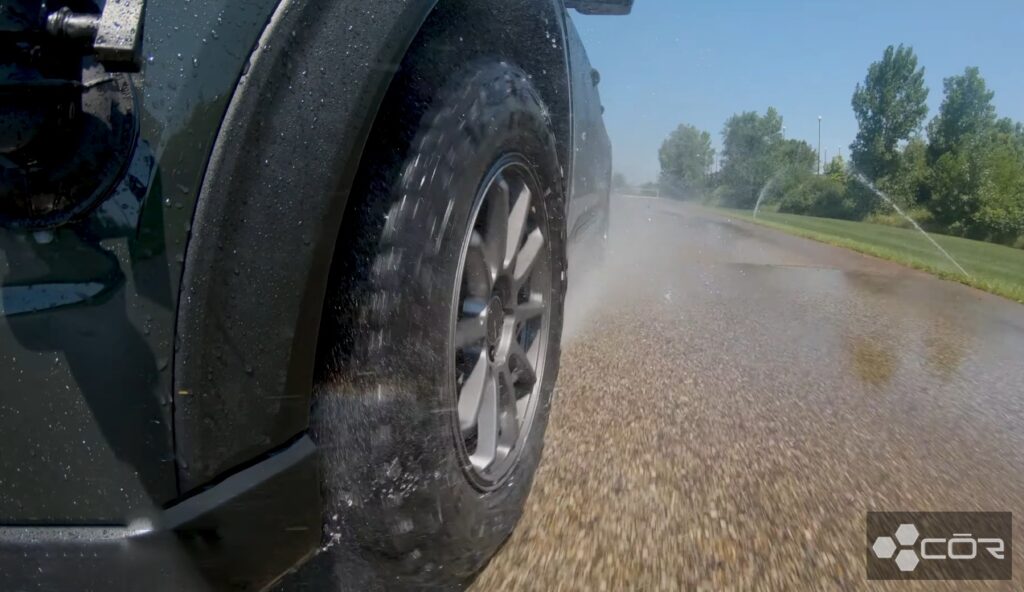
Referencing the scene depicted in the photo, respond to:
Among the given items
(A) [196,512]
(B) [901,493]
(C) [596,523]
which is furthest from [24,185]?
(B) [901,493]

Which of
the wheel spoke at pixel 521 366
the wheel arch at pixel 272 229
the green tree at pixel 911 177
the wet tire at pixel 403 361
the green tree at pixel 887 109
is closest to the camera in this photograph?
the wheel arch at pixel 272 229

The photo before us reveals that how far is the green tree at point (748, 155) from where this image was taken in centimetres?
5897

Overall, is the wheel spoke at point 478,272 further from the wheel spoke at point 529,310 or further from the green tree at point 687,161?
the green tree at point 687,161

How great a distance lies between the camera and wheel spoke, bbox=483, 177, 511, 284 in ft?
6.44

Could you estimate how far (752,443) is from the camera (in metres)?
3.16

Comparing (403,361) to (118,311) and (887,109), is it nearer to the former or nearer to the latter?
(118,311)

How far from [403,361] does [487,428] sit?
0.55 metres

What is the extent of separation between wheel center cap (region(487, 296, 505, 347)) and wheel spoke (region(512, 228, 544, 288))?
120 millimetres

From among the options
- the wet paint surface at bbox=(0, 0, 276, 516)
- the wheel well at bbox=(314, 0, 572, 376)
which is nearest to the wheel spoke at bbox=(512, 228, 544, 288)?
the wheel well at bbox=(314, 0, 572, 376)

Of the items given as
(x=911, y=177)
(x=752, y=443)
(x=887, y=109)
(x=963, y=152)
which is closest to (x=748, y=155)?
(x=887, y=109)

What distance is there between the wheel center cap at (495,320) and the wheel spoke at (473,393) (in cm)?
10

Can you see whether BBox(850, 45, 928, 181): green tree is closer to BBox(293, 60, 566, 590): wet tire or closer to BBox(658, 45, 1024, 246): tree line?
BBox(658, 45, 1024, 246): tree line

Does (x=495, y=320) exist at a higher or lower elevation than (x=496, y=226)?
lower

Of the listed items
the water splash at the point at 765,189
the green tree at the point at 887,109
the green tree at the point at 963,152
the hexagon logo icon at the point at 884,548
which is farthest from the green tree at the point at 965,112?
the hexagon logo icon at the point at 884,548
